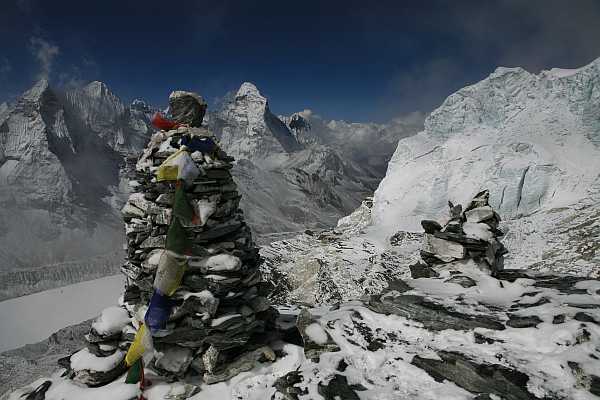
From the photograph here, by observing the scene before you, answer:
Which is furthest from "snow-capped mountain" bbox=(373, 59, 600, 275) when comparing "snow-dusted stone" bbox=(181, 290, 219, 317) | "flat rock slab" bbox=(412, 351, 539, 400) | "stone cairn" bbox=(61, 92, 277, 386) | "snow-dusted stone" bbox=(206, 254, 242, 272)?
"snow-dusted stone" bbox=(181, 290, 219, 317)

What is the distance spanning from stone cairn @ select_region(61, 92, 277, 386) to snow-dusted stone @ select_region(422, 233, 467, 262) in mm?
9745

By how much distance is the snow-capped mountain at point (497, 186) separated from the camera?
33.5 metres

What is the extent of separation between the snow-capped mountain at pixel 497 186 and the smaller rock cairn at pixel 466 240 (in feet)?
27.6

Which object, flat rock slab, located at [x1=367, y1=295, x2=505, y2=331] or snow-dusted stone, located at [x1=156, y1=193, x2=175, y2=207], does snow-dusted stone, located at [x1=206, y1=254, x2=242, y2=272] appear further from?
flat rock slab, located at [x1=367, y1=295, x2=505, y2=331]

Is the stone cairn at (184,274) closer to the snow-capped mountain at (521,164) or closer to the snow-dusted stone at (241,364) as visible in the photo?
the snow-dusted stone at (241,364)

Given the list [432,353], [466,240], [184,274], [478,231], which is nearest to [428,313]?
[432,353]

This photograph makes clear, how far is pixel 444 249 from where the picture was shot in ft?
55.4

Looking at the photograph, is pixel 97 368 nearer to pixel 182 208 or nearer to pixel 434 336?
pixel 182 208

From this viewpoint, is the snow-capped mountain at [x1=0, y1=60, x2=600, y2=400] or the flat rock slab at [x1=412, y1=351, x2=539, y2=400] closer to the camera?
the flat rock slab at [x1=412, y1=351, x2=539, y2=400]

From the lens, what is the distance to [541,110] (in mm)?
48156

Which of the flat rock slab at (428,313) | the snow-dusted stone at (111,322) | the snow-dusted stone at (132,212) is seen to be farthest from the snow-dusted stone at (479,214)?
the snow-dusted stone at (111,322)

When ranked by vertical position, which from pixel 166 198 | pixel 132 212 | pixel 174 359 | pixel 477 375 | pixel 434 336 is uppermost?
pixel 166 198

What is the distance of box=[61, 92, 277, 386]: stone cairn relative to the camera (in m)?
10.9

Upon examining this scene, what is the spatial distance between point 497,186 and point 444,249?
33855 mm
